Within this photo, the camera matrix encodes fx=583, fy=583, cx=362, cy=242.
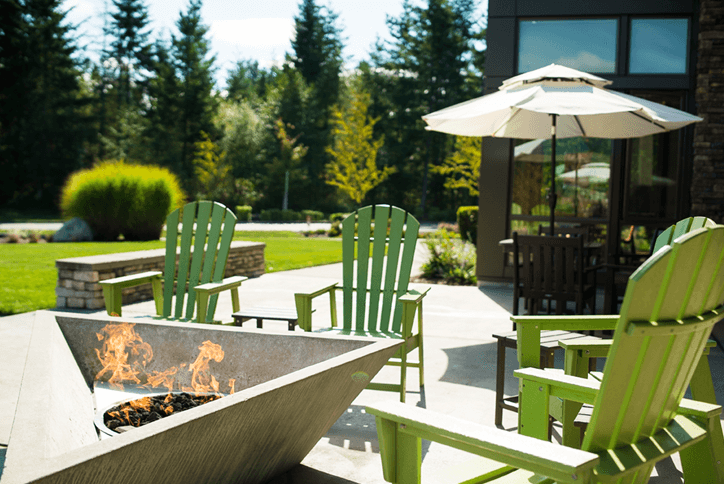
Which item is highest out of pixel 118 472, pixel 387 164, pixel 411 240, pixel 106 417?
pixel 387 164

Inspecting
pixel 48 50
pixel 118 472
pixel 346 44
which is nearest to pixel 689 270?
pixel 118 472

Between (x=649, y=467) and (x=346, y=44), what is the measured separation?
3888 cm

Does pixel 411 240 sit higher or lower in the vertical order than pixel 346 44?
lower

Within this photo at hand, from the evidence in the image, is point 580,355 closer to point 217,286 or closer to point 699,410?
point 699,410

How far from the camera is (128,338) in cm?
247

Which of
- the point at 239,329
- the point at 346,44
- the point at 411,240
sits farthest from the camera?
the point at 346,44

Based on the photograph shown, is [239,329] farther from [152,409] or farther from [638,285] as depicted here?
[638,285]

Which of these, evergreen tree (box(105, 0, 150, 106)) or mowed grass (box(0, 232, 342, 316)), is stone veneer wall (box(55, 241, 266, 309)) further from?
evergreen tree (box(105, 0, 150, 106))

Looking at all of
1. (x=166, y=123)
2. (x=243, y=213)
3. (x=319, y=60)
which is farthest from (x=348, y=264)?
(x=319, y=60)

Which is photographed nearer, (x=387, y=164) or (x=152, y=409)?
(x=152, y=409)

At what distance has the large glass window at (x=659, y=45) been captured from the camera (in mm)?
7227

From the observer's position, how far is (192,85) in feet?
102

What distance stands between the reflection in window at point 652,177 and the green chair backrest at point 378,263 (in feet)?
15.5

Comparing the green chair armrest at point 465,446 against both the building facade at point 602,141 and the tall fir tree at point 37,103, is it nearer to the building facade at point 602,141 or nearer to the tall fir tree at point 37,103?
the building facade at point 602,141
